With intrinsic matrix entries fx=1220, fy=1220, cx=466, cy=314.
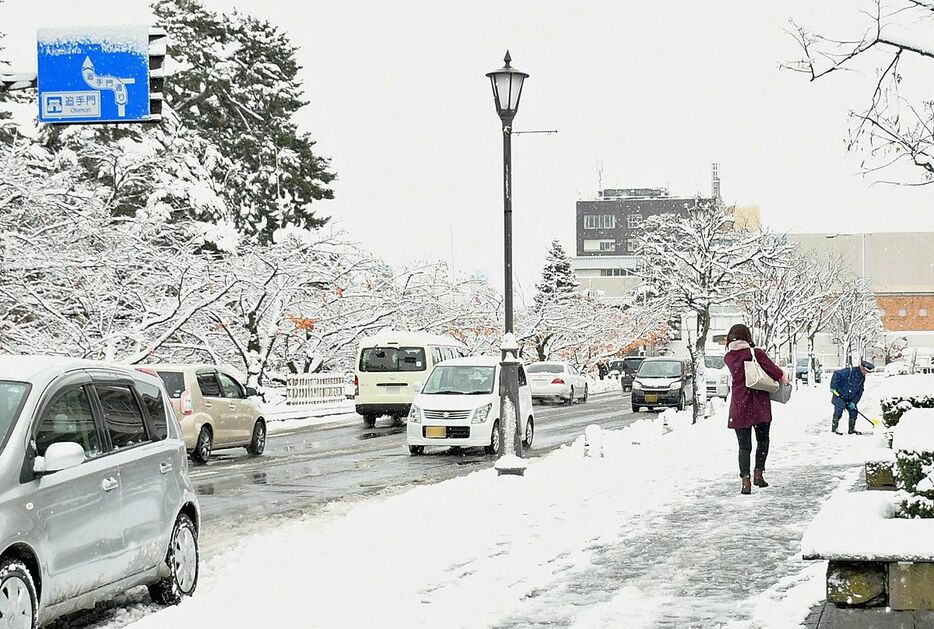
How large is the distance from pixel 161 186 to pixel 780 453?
27.8 m

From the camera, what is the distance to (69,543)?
685 cm

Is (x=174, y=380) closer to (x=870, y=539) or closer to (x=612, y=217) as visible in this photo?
(x=870, y=539)

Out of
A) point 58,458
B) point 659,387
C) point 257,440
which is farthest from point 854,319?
point 58,458

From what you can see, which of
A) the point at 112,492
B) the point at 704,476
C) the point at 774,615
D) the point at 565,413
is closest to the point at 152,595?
the point at 112,492

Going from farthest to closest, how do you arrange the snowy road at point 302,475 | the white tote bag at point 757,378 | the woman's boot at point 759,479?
the woman's boot at point 759,479
the white tote bag at point 757,378
the snowy road at point 302,475

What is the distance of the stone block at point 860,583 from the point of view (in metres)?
5.89

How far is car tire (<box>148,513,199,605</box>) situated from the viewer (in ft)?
26.8

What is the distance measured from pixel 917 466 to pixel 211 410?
1570cm

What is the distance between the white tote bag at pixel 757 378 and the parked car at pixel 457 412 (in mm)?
7301

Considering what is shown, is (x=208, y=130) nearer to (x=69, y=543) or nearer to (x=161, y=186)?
(x=161, y=186)

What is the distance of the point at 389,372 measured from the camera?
3120cm

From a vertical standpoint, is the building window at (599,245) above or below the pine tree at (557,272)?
above

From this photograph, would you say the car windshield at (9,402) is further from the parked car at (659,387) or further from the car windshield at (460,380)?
the parked car at (659,387)

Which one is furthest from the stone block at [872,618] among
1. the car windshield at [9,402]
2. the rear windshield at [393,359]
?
the rear windshield at [393,359]
